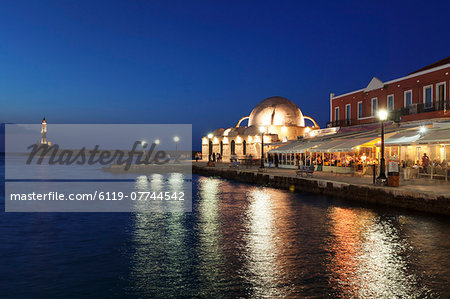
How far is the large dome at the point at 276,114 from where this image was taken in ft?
200

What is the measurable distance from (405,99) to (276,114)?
98.2 feet

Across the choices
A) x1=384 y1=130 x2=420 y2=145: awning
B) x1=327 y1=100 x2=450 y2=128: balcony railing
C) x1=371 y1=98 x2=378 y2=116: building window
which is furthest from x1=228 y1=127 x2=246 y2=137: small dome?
x1=384 y1=130 x2=420 y2=145: awning

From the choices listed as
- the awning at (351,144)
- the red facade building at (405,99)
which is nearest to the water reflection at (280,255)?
the awning at (351,144)

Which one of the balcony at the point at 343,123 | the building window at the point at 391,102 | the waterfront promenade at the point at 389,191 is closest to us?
the waterfront promenade at the point at 389,191

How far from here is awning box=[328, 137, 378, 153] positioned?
25328mm

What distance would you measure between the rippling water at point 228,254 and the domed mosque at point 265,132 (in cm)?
4063

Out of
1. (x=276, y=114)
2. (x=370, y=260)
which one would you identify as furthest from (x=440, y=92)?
(x=276, y=114)

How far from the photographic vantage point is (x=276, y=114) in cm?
6106

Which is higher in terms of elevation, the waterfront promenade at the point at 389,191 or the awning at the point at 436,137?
the awning at the point at 436,137

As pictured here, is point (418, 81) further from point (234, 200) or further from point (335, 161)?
point (234, 200)

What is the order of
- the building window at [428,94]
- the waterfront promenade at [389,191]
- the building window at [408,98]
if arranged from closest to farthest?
the waterfront promenade at [389,191], the building window at [428,94], the building window at [408,98]

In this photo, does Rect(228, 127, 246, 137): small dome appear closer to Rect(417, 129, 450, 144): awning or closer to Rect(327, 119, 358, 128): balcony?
Rect(327, 119, 358, 128): balcony

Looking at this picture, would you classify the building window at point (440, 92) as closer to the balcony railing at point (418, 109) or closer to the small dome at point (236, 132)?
the balcony railing at point (418, 109)

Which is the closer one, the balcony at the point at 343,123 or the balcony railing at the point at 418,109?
the balcony railing at the point at 418,109
